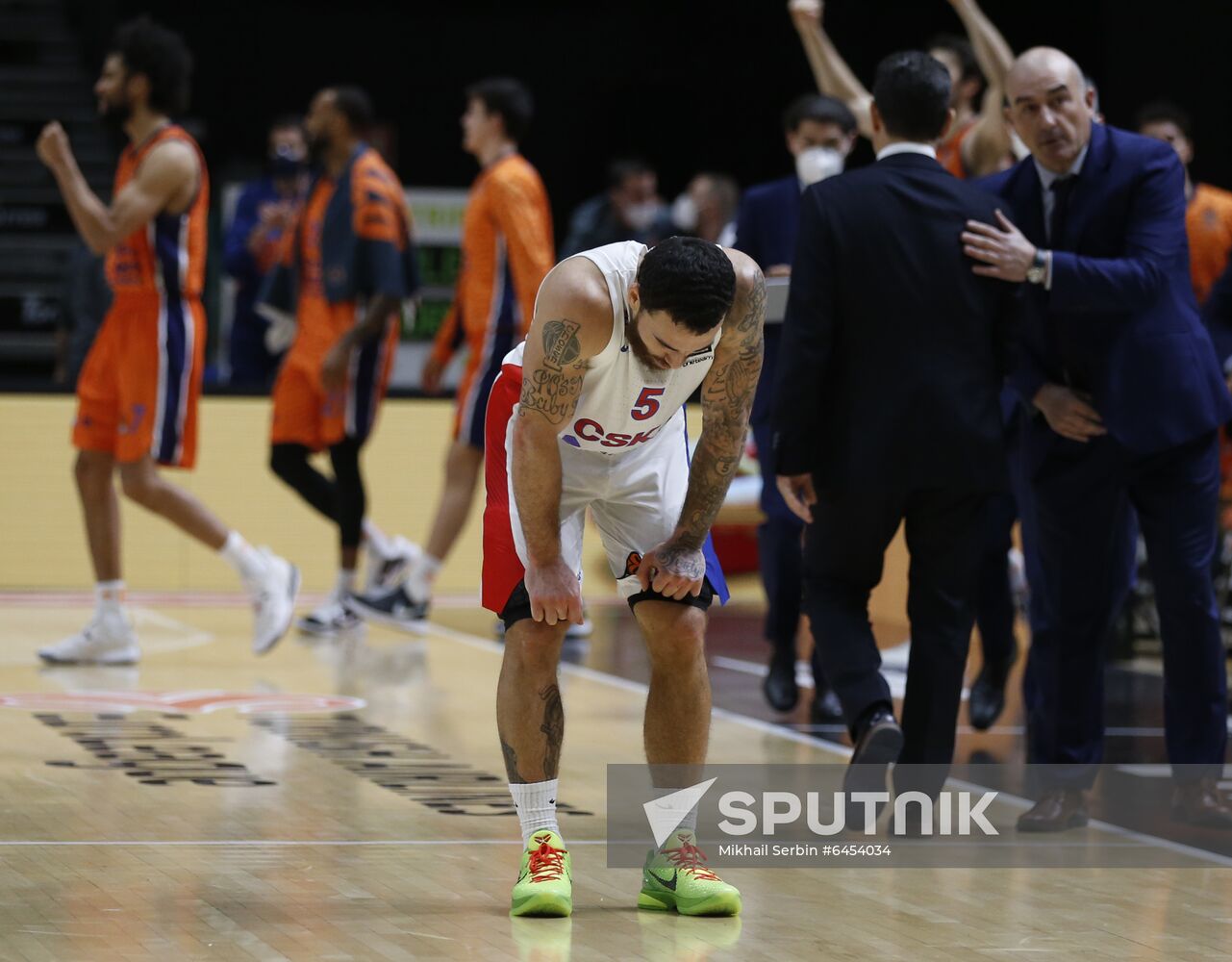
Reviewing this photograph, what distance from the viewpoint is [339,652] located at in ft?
26.3

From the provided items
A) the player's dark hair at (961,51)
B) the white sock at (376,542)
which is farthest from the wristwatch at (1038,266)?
the white sock at (376,542)

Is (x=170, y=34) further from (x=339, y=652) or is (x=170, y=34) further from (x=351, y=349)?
(x=339, y=652)

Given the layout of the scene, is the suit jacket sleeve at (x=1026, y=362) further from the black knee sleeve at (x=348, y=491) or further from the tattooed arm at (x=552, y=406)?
the black knee sleeve at (x=348, y=491)

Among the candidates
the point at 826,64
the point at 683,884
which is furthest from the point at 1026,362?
the point at 826,64

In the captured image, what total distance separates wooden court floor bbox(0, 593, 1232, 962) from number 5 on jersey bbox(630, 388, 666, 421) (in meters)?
0.92

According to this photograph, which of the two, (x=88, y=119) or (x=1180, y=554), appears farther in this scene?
(x=88, y=119)

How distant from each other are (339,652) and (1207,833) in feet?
13.1

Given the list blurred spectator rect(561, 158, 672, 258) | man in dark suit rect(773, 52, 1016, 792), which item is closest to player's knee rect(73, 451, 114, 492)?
man in dark suit rect(773, 52, 1016, 792)

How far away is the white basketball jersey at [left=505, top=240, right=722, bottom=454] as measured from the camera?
148 inches

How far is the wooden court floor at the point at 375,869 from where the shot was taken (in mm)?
3598

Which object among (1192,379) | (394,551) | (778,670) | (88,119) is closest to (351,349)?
(394,551)

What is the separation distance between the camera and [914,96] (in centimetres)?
486

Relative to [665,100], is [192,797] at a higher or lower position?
lower

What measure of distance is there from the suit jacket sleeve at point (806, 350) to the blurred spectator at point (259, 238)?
696cm
